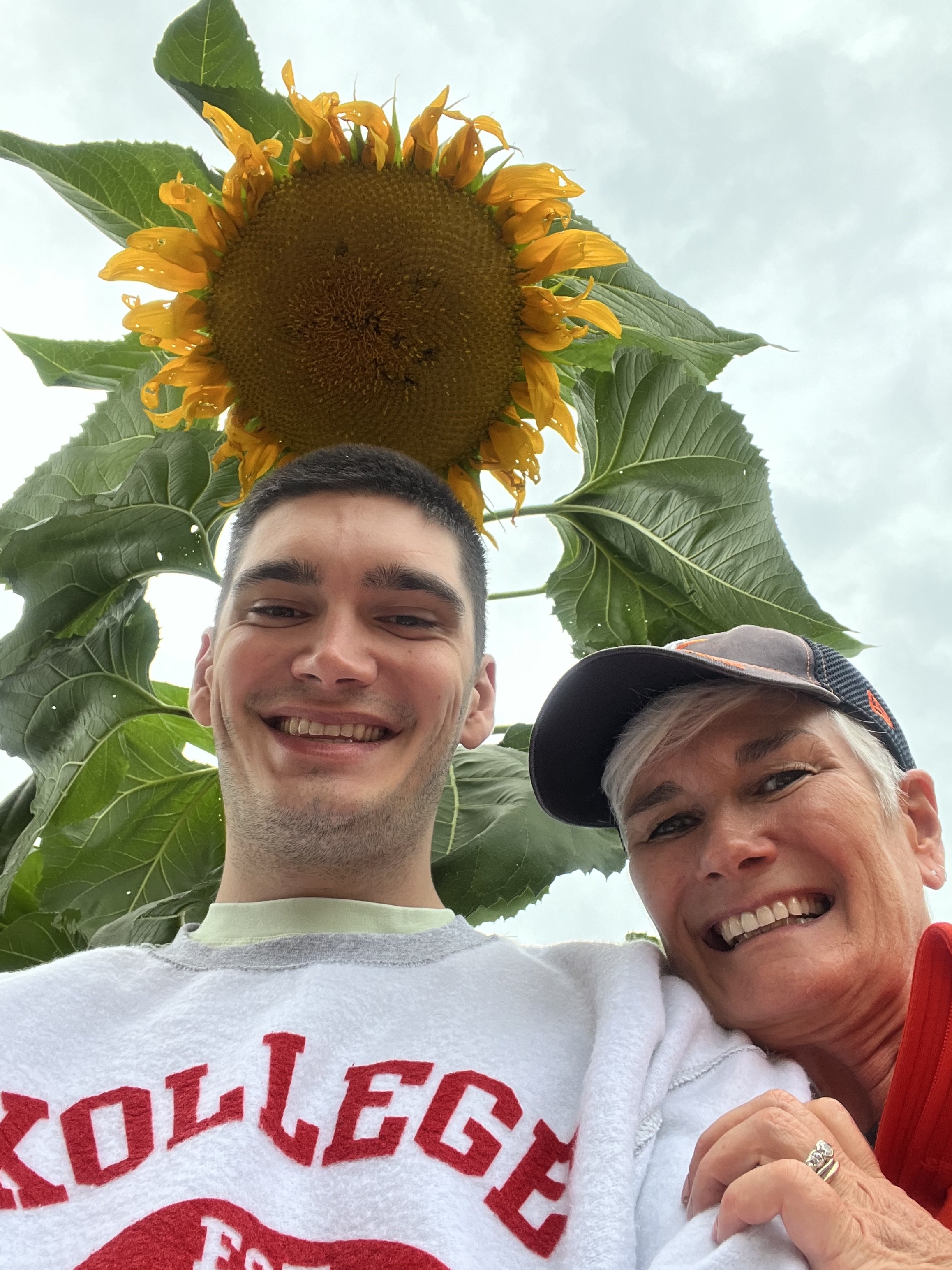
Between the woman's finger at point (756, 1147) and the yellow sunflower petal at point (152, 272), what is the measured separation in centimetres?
142

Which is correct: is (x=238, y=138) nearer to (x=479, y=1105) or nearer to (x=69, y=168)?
(x=69, y=168)

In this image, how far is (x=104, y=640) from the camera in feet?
6.74

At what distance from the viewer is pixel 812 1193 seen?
38.1 inches

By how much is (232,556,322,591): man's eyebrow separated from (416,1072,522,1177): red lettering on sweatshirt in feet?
2.32

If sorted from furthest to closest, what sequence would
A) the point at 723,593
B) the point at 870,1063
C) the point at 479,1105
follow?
the point at 723,593, the point at 870,1063, the point at 479,1105

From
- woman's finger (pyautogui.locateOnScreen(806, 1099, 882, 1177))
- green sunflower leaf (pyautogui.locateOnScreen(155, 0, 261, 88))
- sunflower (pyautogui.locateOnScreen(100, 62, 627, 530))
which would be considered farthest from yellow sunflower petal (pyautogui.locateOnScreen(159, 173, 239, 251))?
woman's finger (pyautogui.locateOnScreen(806, 1099, 882, 1177))

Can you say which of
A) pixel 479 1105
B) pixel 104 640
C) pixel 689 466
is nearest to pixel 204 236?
pixel 104 640

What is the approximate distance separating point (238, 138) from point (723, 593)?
106 cm

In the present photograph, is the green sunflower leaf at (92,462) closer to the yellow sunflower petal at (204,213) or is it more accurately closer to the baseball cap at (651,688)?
the yellow sunflower petal at (204,213)

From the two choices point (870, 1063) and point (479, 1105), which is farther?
point (870, 1063)

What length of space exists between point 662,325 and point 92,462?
1.03m

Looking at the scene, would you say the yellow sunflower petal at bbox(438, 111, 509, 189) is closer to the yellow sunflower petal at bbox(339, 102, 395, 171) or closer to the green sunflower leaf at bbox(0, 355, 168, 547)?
the yellow sunflower petal at bbox(339, 102, 395, 171)

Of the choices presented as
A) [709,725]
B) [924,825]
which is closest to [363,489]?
[709,725]

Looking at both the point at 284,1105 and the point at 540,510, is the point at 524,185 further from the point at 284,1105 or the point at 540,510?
the point at 284,1105
